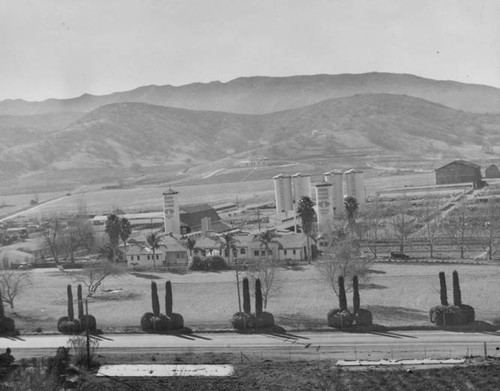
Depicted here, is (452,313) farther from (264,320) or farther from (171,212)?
(171,212)

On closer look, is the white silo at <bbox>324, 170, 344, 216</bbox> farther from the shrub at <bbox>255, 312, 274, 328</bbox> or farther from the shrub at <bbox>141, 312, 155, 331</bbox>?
the shrub at <bbox>141, 312, 155, 331</bbox>

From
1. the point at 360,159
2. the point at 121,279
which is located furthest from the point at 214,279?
the point at 360,159

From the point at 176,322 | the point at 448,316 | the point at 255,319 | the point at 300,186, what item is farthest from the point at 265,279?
the point at 300,186

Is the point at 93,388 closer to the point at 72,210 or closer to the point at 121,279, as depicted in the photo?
the point at 121,279

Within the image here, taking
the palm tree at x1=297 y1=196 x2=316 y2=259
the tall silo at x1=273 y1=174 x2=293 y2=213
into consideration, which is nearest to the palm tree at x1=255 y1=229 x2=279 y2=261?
the palm tree at x1=297 y1=196 x2=316 y2=259

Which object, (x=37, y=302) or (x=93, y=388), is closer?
(x=93, y=388)

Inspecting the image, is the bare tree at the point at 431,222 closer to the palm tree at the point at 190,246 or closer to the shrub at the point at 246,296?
the palm tree at the point at 190,246
